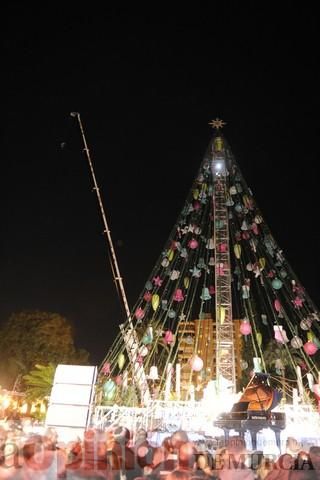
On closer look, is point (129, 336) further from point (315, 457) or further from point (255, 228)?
point (315, 457)

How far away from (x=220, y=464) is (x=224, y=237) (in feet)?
66.2

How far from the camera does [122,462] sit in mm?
4680

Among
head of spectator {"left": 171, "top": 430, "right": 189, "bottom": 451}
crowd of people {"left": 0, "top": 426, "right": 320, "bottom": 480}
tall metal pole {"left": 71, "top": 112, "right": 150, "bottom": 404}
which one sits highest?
tall metal pole {"left": 71, "top": 112, "right": 150, "bottom": 404}

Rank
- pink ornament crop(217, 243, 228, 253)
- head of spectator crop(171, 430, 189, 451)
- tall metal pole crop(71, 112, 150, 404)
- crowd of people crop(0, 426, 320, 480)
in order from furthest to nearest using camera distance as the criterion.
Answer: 1. pink ornament crop(217, 243, 228, 253)
2. tall metal pole crop(71, 112, 150, 404)
3. head of spectator crop(171, 430, 189, 451)
4. crowd of people crop(0, 426, 320, 480)

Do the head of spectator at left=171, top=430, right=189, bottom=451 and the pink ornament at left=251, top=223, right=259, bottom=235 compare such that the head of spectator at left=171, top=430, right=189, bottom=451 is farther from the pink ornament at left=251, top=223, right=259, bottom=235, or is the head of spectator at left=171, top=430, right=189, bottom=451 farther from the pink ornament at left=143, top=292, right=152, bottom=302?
the pink ornament at left=251, top=223, right=259, bottom=235

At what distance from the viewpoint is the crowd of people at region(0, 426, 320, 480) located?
4.13m

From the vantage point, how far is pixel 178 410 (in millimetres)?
17844

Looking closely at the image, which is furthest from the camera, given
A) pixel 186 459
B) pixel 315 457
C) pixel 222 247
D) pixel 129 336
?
pixel 222 247

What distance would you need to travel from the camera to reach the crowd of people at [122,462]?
4133mm

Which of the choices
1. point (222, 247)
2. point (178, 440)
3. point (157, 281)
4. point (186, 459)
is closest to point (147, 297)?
point (157, 281)

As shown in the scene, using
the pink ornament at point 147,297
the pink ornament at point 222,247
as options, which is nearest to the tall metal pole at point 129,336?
the pink ornament at point 147,297

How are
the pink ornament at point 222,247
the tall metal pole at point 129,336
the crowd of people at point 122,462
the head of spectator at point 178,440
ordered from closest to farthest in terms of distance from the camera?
the crowd of people at point 122,462 → the head of spectator at point 178,440 → the tall metal pole at point 129,336 → the pink ornament at point 222,247

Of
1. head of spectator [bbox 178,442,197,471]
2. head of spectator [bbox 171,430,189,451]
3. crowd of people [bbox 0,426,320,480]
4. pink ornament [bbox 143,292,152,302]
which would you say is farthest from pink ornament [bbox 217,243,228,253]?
head of spectator [bbox 178,442,197,471]

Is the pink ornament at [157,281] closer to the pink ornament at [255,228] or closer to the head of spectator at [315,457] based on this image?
the pink ornament at [255,228]
